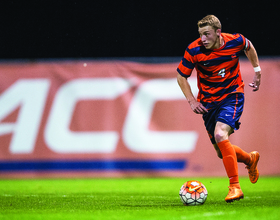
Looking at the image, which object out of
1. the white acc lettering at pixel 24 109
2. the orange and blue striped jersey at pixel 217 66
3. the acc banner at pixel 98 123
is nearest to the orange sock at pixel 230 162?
the orange and blue striped jersey at pixel 217 66

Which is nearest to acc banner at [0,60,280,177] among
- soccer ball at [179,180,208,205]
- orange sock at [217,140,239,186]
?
orange sock at [217,140,239,186]

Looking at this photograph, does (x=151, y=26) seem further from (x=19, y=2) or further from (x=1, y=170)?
(x=1, y=170)

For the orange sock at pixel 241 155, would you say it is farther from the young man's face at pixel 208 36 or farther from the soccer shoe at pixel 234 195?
the young man's face at pixel 208 36

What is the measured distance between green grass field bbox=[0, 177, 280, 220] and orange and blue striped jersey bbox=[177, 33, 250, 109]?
1.21 meters

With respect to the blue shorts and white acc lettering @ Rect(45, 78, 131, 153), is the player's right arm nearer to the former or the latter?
the blue shorts

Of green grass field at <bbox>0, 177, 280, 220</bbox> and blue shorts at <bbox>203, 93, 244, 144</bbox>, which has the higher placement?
blue shorts at <bbox>203, 93, 244, 144</bbox>

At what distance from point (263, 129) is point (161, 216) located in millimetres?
5261

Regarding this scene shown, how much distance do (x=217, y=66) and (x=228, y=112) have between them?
0.53m

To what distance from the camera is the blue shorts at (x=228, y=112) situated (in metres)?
4.97

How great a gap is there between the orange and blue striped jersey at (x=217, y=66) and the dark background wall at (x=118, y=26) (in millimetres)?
4146

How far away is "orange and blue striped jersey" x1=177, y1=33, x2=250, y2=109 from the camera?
16.7 ft

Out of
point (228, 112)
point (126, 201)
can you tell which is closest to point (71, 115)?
point (126, 201)

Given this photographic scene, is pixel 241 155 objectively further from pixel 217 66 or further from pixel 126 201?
pixel 126 201

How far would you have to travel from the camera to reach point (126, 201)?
5230 millimetres
